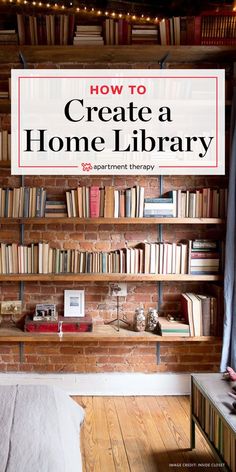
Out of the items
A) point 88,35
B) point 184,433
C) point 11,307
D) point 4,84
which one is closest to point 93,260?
point 11,307

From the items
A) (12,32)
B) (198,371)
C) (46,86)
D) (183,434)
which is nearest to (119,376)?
(198,371)

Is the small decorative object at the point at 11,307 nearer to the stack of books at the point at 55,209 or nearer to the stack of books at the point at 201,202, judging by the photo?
the stack of books at the point at 55,209

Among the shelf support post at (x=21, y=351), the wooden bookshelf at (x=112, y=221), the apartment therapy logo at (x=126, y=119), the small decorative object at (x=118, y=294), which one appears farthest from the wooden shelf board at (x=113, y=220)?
the shelf support post at (x=21, y=351)

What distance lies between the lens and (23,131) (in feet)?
12.1

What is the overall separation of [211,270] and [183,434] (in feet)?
4.10

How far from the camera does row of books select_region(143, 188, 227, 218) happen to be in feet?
12.9

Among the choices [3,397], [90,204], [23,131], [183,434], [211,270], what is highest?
[23,131]

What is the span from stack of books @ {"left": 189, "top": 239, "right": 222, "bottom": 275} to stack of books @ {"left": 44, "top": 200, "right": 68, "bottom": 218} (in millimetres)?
1020

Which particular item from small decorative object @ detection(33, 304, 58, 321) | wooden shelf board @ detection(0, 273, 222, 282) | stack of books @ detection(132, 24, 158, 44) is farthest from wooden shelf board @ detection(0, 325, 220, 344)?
stack of books @ detection(132, 24, 158, 44)

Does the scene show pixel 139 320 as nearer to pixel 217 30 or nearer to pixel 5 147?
pixel 5 147

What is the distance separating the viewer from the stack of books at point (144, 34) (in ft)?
12.5

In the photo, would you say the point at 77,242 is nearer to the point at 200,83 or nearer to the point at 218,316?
the point at 218,316

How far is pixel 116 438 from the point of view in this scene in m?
3.27

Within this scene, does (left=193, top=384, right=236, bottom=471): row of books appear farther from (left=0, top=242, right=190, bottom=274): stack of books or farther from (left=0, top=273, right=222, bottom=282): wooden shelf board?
(left=0, top=242, right=190, bottom=274): stack of books
